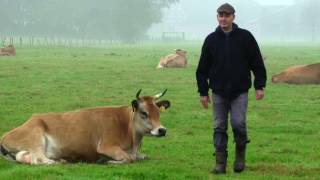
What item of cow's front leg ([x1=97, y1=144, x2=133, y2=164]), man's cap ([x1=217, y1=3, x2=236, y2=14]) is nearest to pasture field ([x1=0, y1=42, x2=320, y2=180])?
cow's front leg ([x1=97, y1=144, x2=133, y2=164])

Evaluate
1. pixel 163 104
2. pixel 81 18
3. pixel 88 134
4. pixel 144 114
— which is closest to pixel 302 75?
pixel 163 104

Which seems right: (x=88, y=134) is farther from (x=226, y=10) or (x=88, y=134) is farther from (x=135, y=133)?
(x=226, y=10)

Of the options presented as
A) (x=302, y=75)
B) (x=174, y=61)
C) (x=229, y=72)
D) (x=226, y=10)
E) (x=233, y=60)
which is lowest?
(x=174, y=61)

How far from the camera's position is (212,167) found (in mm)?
10844

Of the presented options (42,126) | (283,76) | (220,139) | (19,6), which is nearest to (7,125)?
(42,126)

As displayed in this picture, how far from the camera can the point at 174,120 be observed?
661 inches

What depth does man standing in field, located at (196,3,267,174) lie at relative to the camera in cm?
1002

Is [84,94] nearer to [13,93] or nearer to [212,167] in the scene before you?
[13,93]

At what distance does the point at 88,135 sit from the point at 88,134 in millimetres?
19

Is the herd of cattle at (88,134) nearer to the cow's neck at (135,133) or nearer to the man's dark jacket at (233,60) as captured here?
the cow's neck at (135,133)

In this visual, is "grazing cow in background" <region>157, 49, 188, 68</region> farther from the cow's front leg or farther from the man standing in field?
the man standing in field

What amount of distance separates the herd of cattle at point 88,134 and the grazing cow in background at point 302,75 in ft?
53.8

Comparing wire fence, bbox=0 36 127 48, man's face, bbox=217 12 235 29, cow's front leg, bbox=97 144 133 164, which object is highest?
man's face, bbox=217 12 235 29

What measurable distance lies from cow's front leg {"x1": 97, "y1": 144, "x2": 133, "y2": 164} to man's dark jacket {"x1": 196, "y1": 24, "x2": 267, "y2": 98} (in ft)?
6.77
